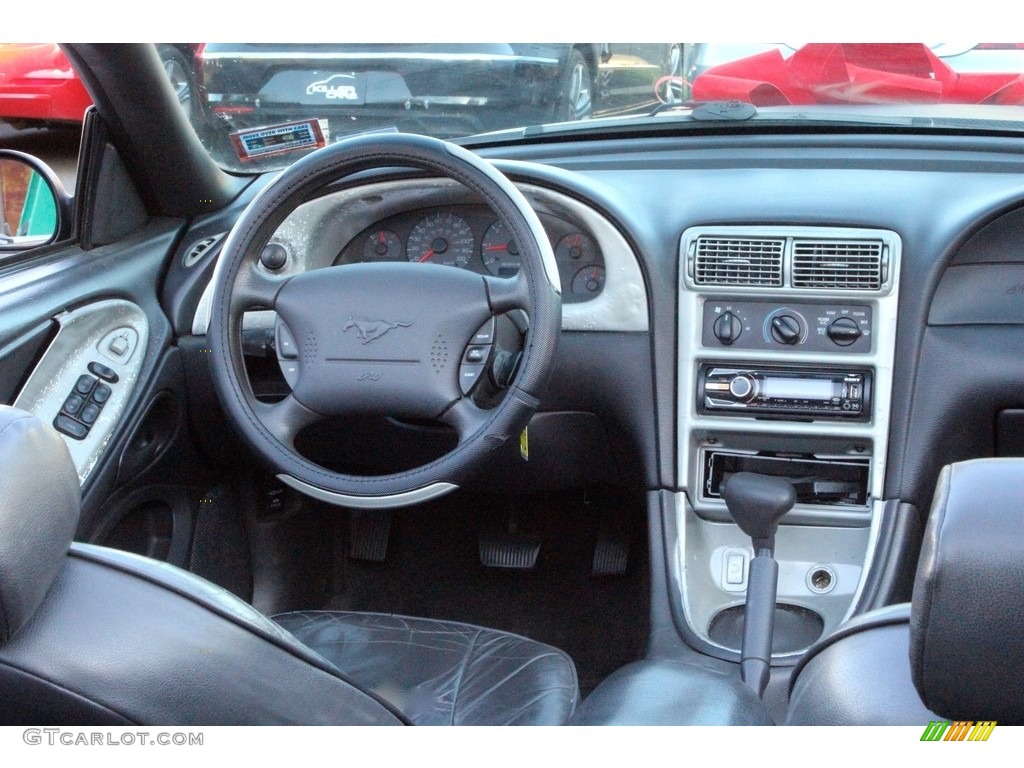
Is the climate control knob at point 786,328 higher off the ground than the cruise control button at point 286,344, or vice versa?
the cruise control button at point 286,344

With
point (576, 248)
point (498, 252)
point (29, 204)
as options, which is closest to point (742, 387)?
point (576, 248)

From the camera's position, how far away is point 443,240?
2441mm

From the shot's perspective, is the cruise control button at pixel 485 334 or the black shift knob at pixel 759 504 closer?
the cruise control button at pixel 485 334

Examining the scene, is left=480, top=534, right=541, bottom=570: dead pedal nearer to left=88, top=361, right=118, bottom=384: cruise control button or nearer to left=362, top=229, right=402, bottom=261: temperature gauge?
left=362, top=229, right=402, bottom=261: temperature gauge

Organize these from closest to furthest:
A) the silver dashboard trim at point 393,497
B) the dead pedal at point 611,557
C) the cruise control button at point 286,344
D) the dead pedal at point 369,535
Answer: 1. the silver dashboard trim at point 393,497
2. the cruise control button at point 286,344
3. the dead pedal at point 611,557
4. the dead pedal at point 369,535

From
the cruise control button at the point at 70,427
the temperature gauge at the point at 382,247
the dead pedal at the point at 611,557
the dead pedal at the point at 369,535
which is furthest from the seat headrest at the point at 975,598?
the dead pedal at the point at 369,535

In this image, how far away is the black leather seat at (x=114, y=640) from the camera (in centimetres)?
83

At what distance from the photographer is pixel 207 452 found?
253cm

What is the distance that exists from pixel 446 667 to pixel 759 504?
70 centimetres

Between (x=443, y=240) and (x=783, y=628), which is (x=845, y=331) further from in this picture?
(x=443, y=240)

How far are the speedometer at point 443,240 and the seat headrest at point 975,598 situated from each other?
1693mm

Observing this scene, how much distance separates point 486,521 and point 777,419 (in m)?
0.91

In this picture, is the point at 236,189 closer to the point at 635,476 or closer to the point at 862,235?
the point at 635,476
